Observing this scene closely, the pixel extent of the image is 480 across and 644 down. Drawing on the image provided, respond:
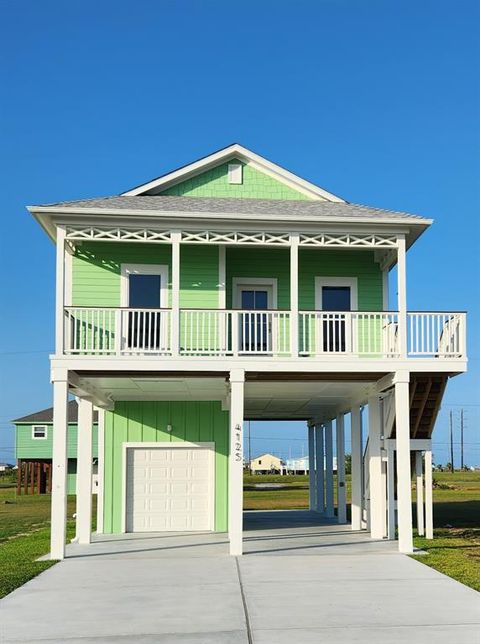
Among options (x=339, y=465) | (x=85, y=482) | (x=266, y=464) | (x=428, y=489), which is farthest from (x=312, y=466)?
(x=266, y=464)

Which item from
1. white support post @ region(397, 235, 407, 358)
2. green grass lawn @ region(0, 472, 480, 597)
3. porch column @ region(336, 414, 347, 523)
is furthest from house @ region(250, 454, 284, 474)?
white support post @ region(397, 235, 407, 358)

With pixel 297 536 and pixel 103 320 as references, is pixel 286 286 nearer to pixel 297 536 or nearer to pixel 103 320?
pixel 103 320

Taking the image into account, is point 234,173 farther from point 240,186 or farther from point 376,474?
point 376,474

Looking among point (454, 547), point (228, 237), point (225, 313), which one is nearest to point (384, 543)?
point (454, 547)

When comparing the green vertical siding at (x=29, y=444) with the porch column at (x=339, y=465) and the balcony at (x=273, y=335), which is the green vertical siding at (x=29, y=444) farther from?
the balcony at (x=273, y=335)

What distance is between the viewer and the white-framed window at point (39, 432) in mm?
48656

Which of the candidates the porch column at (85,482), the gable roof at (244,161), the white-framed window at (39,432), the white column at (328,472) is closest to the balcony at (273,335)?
the porch column at (85,482)

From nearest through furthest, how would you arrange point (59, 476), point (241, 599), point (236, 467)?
1. point (241, 599)
2. point (59, 476)
3. point (236, 467)

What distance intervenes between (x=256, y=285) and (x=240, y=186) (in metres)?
3.15

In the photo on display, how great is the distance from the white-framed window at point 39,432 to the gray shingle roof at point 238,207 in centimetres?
3164

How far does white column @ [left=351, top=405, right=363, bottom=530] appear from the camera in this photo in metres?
20.8

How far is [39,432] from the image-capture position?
4875cm

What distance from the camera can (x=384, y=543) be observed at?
17.7 metres

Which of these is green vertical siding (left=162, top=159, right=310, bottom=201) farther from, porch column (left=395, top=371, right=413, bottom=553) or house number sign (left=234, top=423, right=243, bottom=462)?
house number sign (left=234, top=423, right=243, bottom=462)
